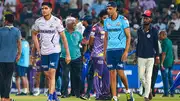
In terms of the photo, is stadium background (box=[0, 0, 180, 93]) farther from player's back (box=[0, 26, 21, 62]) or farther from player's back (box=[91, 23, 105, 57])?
player's back (box=[0, 26, 21, 62])

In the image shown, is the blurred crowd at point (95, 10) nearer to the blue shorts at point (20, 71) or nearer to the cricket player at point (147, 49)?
the blue shorts at point (20, 71)

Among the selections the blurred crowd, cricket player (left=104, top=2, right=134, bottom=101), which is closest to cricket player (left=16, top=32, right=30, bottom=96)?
the blurred crowd

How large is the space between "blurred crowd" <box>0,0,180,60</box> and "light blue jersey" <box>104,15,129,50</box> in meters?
13.4

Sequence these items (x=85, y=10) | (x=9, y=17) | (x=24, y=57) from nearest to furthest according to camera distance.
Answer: (x=9, y=17) < (x=24, y=57) < (x=85, y=10)

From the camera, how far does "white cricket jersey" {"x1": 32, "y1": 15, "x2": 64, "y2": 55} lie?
711 inches

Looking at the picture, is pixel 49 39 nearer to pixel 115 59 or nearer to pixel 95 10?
pixel 115 59

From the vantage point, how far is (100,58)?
20812mm

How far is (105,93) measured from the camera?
2072cm

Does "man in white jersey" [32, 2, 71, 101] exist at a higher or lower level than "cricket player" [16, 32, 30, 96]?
higher

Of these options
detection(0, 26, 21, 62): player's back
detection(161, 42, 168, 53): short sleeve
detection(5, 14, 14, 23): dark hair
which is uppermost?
detection(5, 14, 14, 23): dark hair

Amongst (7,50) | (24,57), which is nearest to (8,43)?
(7,50)

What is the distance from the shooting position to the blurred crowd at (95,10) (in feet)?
108

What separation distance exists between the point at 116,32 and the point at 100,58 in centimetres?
236

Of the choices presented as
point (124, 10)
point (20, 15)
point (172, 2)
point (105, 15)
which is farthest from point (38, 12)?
point (105, 15)
